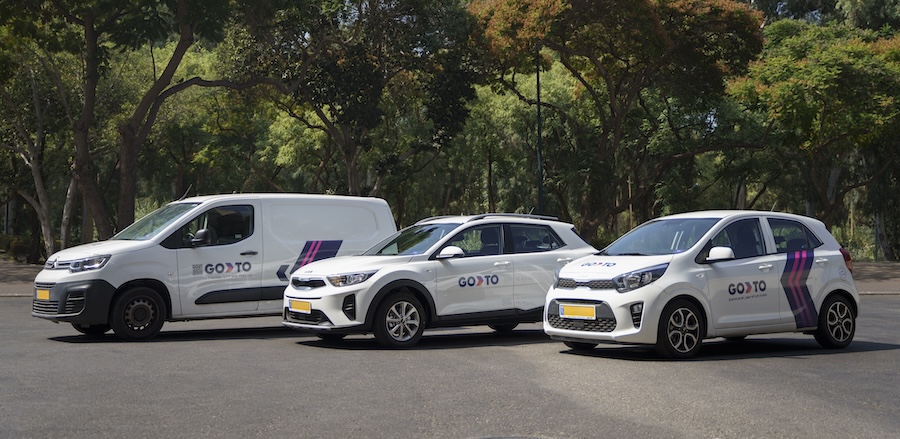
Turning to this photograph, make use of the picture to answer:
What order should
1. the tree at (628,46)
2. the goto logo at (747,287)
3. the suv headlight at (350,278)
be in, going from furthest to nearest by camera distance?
1. the tree at (628,46)
2. the suv headlight at (350,278)
3. the goto logo at (747,287)

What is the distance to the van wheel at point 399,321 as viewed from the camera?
13.0 metres

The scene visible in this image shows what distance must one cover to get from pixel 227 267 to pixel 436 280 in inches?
124

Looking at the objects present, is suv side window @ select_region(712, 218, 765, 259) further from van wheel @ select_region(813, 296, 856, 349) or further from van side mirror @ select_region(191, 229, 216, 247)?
van side mirror @ select_region(191, 229, 216, 247)

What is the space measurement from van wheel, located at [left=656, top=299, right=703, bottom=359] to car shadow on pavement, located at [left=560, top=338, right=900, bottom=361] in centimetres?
17

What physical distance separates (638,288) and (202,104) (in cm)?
3929

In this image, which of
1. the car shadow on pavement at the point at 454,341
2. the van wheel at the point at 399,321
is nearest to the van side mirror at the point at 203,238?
the car shadow on pavement at the point at 454,341

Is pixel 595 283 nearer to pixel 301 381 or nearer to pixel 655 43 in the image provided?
pixel 301 381

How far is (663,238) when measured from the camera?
497 inches

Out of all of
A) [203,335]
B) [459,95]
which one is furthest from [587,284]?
[459,95]

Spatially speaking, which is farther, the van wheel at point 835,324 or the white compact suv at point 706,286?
the van wheel at point 835,324

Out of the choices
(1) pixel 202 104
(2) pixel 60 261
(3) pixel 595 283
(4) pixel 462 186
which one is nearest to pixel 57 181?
(1) pixel 202 104

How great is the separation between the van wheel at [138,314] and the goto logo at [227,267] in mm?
764

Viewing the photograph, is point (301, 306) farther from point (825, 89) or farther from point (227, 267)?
point (825, 89)

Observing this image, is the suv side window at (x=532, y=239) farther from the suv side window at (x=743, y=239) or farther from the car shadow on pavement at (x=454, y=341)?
the suv side window at (x=743, y=239)
